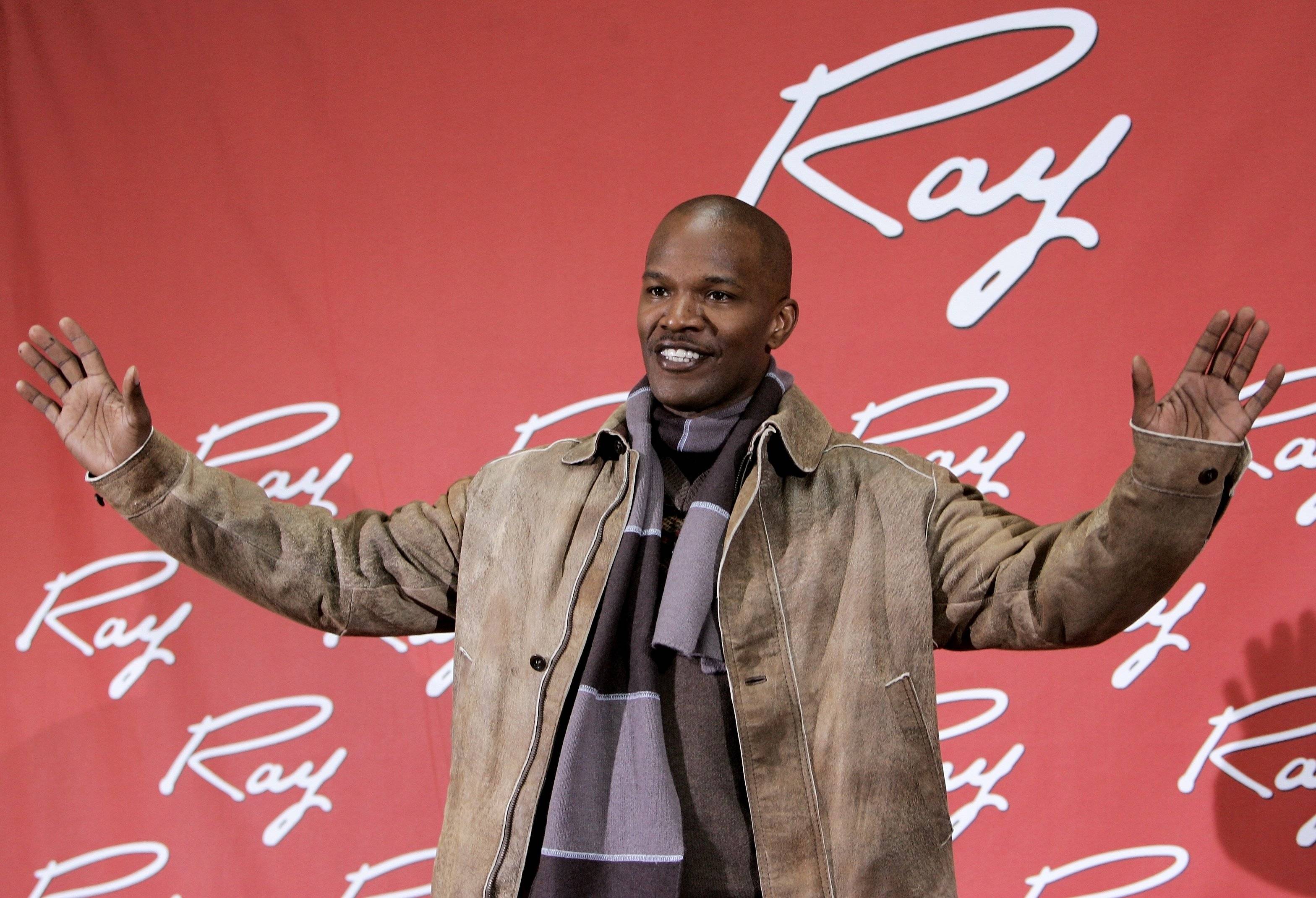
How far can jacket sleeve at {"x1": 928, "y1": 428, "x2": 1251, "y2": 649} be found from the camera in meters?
1.20

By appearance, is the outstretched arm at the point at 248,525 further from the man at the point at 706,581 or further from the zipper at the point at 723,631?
the zipper at the point at 723,631

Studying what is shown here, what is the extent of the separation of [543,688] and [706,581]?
0.77 ft

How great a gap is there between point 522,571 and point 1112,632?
2.35ft

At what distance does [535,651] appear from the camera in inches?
56.7

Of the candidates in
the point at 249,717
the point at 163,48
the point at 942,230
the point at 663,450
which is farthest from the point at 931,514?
the point at 163,48

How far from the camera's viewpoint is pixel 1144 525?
122 centimetres

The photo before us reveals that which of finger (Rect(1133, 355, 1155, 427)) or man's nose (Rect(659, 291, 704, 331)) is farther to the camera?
man's nose (Rect(659, 291, 704, 331))

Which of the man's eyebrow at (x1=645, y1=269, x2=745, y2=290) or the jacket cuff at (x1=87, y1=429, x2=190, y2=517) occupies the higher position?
the man's eyebrow at (x1=645, y1=269, x2=745, y2=290)

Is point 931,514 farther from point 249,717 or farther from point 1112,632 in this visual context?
point 249,717
